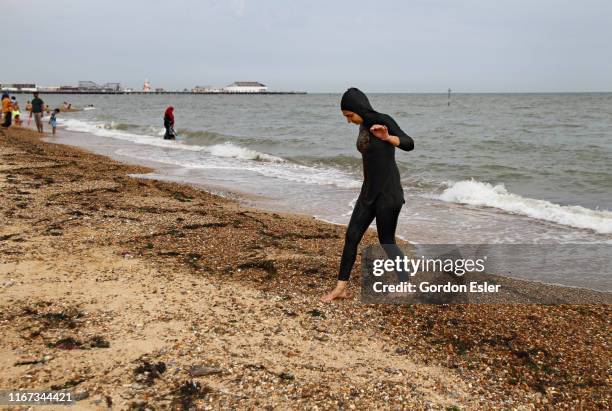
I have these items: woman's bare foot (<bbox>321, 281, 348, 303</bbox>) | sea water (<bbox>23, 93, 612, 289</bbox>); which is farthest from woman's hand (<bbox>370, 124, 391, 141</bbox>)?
sea water (<bbox>23, 93, 612, 289</bbox>)

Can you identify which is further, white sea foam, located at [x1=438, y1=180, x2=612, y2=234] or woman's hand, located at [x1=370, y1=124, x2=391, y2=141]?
white sea foam, located at [x1=438, y1=180, x2=612, y2=234]

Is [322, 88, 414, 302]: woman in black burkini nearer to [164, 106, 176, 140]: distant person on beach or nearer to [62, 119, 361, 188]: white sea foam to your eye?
[62, 119, 361, 188]: white sea foam

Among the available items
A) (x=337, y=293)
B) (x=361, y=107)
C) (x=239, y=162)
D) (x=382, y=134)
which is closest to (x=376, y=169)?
(x=382, y=134)

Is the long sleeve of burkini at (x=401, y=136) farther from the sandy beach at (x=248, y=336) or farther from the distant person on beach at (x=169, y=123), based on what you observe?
the distant person on beach at (x=169, y=123)

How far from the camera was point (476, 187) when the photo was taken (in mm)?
13094

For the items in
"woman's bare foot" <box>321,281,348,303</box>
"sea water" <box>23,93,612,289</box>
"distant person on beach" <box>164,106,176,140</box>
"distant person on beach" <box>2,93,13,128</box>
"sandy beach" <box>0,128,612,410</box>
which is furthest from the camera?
"distant person on beach" <box>2,93,13,128</box>

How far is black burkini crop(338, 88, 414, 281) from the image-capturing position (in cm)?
450

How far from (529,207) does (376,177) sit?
794 cm

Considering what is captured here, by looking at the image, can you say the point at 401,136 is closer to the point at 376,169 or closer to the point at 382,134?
the point at 382,134

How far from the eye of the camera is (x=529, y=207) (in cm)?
1123

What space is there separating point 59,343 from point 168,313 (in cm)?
94

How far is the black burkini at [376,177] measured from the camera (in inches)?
177

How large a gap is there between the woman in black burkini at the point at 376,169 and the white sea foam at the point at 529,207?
21.3 ft

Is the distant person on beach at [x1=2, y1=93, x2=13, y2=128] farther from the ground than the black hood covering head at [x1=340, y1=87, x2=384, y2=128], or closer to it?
farther from the ground
